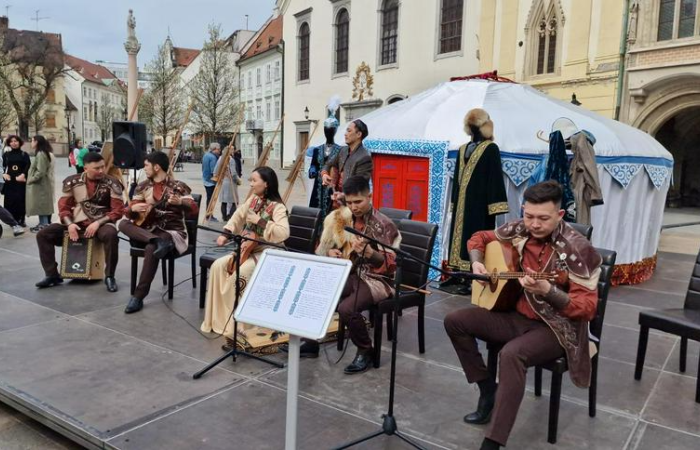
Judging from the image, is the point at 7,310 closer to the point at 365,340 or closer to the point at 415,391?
the point at 365,340

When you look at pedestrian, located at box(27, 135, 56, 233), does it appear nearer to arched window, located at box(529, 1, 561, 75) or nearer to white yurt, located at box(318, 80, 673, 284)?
white yurt, located at box(318, 80, 673, 284)

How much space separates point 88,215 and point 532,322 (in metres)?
4.57

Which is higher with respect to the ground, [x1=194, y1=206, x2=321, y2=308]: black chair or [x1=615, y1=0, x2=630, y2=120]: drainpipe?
[x1=615, y1=0, x2=630, y2=120]: drainpipe

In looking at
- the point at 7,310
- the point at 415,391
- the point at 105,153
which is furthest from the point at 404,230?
the point at 105,153

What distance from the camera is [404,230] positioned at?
4449 millimetres

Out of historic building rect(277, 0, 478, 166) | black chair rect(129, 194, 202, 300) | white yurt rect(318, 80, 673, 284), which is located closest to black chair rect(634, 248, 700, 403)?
white yurt rect(318, 80, 673, 284)

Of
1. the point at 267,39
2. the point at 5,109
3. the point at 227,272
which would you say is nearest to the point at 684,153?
the point at 227,272

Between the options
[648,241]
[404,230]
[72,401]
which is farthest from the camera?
[648,241]

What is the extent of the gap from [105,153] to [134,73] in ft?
22.3

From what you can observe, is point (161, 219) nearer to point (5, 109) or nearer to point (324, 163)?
point (324, 163)

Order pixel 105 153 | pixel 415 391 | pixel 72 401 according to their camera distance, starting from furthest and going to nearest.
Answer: pixel 105 153 → pixel 415 391 → pixel 72 401

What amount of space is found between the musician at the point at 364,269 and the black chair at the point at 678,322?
5.45 feet

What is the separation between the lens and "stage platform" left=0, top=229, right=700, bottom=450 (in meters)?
2.95

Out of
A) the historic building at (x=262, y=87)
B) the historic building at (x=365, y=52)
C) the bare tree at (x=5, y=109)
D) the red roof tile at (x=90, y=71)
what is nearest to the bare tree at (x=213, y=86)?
the historic building at (x=365, y=52)
